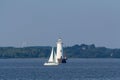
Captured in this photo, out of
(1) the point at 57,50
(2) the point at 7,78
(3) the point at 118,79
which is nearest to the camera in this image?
(3) the point at 118,79

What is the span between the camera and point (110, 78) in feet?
284

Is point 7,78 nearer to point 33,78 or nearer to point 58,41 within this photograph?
point 33,78

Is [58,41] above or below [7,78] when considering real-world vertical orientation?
above

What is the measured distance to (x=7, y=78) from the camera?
89.3 metres

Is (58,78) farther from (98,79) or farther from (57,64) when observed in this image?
(57,64)

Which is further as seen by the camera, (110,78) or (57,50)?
(57,50)

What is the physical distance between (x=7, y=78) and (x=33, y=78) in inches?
Answer: 136

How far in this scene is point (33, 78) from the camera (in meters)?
88.4

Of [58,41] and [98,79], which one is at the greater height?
[58,41]

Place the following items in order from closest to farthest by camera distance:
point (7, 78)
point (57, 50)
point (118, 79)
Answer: point (118, 79)
point (7, 78)
point (57, 50)

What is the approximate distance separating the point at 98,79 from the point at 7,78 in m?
12.4

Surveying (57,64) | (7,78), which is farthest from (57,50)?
(7,78)

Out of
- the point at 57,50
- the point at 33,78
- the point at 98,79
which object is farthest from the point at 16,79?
the point at 57,50

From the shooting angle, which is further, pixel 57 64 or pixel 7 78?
pixel 57 64
